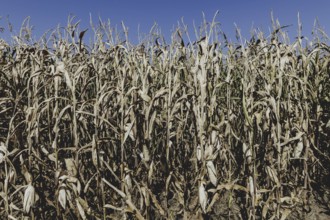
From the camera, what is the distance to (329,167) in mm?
3670

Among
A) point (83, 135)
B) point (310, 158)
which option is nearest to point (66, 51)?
point (83, 135)

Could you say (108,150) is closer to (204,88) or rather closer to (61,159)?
(61,159)

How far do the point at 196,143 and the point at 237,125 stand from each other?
89cm

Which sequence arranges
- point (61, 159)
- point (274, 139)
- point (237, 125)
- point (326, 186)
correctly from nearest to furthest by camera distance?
point (274, 139), point (61, 159), point (237, 125), point (326, 186)

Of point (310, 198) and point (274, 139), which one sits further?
point (310, 198)

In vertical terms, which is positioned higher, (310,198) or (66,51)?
(66,51)

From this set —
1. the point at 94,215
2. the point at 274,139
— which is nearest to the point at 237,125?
the point at 274,139

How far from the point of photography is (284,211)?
2693mm

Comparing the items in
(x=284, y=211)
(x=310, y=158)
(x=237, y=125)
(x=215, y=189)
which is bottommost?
(x=284, y=211)

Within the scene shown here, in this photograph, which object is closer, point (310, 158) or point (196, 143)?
point (196, 143)

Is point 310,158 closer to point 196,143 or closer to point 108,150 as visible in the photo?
point 196,143

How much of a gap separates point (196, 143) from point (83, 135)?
106cm

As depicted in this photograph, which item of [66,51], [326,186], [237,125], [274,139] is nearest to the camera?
[274,139]

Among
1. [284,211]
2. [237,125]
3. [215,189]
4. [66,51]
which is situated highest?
[66,51]
